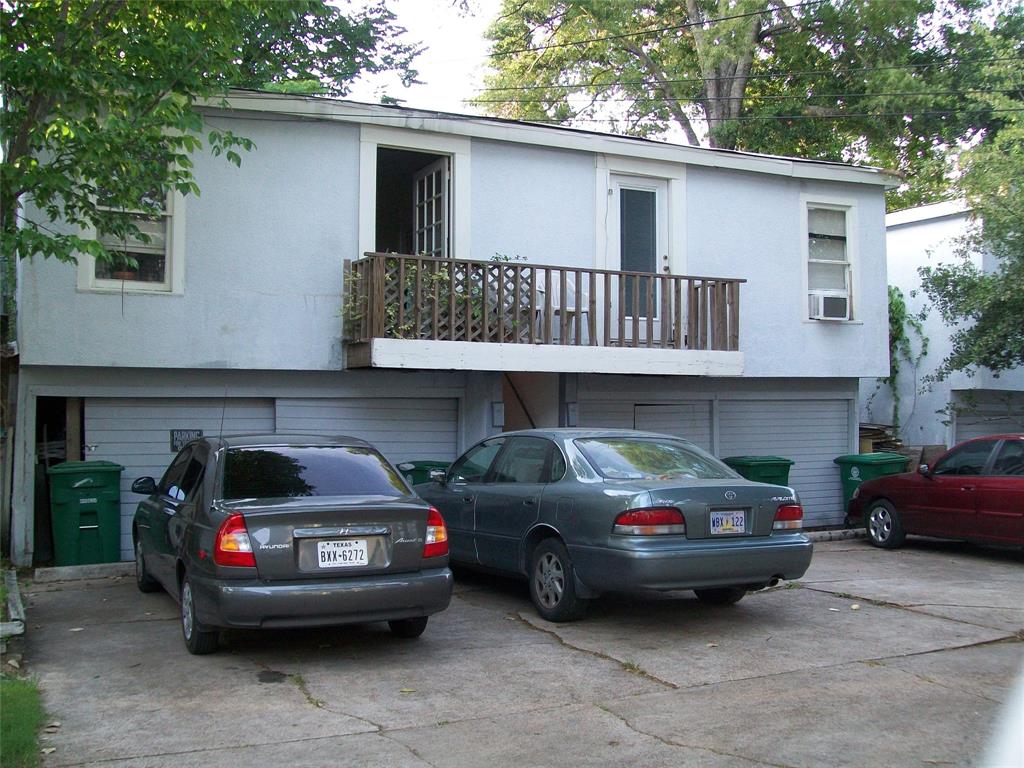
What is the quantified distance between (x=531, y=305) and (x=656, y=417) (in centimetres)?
334

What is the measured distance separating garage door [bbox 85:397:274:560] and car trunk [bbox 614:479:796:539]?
5.83 metres

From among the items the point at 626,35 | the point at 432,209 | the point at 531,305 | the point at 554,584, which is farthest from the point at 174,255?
the point at 626,35

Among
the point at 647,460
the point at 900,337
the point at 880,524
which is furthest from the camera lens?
the point at 900,337

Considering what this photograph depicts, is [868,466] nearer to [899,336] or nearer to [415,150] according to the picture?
[899,336]

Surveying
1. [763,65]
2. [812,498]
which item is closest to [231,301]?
[812,498]

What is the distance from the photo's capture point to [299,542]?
635cm

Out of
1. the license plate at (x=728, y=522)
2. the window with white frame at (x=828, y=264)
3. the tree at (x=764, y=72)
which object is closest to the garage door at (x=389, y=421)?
the license plate at (x=728, y=522)

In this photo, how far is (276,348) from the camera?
1137 cm

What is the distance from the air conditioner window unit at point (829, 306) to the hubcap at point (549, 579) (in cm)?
839

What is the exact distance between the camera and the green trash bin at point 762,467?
1341 cm

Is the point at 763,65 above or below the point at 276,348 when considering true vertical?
above

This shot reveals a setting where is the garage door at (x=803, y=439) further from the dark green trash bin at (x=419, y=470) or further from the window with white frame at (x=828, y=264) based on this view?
the dark green trash bin at (x=419, y=470)

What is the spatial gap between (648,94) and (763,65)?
299 cm

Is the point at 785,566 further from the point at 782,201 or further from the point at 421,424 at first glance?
the point at 782,201
